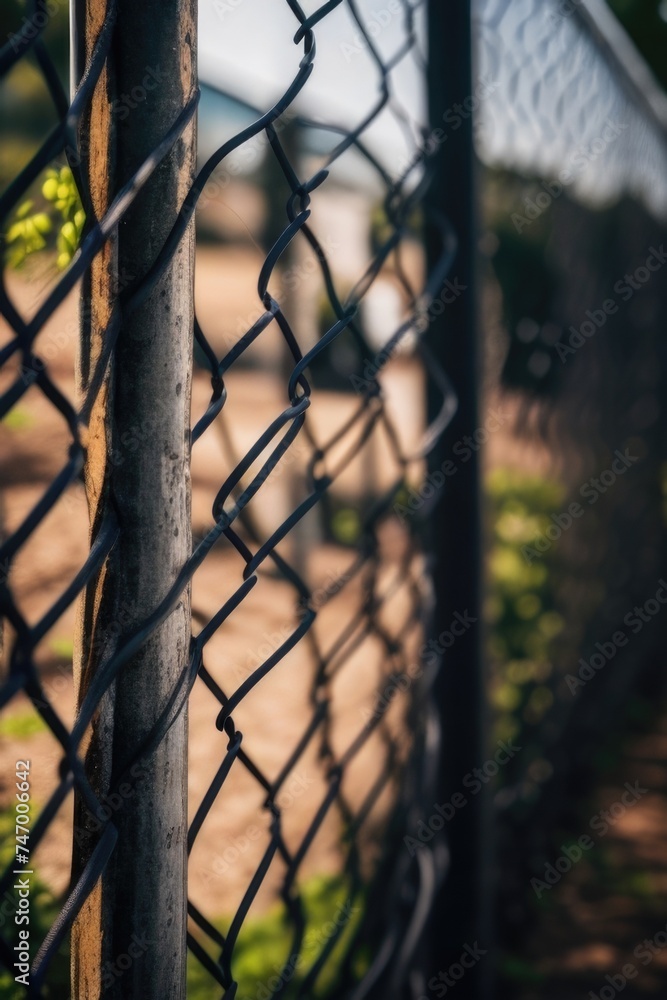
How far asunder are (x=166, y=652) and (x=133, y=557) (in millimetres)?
77

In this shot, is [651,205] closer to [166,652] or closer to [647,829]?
[647,829]

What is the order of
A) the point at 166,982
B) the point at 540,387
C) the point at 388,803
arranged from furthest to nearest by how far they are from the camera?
1. the point at 540,387
2. the point at 388,803
3. the point at 166,982

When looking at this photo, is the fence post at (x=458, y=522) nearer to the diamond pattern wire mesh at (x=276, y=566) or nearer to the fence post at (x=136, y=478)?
the diamond pattern wire mesh at (x=276, y=566)

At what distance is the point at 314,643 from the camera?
3.46 ft

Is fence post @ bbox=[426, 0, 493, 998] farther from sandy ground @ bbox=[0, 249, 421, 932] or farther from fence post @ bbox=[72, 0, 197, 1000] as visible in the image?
fence post @ bbox=[72, 0, 197, 1000]

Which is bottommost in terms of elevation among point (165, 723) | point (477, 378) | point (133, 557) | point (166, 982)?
point (166, 982)

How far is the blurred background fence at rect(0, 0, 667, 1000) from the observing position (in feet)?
1.78

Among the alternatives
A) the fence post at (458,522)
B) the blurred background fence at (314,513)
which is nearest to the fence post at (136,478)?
the blurred background fence at (314,513)

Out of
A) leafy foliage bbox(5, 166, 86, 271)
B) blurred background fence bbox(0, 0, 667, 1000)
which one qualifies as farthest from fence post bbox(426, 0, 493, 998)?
leafy foliage bbox(5, 166, 86, 271)

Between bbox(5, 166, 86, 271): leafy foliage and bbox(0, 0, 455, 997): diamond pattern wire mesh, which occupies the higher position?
bbox(5, 166, 86, 271): leafy foliage

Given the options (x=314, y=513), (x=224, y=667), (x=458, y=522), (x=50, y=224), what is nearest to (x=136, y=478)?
(x=50, y=224)

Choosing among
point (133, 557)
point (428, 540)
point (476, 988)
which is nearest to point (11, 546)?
point (133, 557)

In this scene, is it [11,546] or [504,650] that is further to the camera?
[504,650]

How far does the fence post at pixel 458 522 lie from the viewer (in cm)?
120
